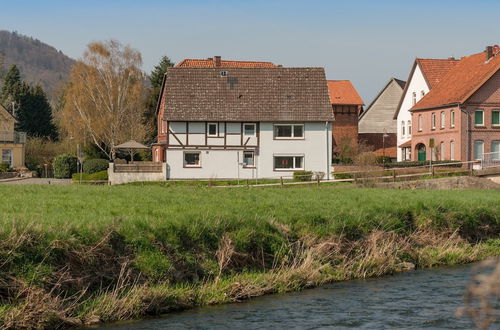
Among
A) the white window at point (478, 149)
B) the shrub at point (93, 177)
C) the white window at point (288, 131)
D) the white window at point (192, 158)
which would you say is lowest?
the shrub at point (93, 177)

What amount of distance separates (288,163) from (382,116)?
30004 mm

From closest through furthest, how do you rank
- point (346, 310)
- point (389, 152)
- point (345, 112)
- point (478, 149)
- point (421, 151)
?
point (346, 310) < point (478, 149) < point (421, 151) < point (389, 152) < point (345, 112)

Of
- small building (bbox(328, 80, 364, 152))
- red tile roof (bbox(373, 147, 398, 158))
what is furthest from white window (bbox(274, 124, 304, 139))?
red tile roof (bbox(373, 147, 398, 158))

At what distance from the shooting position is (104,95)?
7688cm

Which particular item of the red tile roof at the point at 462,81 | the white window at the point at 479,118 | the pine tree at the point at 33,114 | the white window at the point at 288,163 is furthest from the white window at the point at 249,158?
the pine tree at the point at 33,114

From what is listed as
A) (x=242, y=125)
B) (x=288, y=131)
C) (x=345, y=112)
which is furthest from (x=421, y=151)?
(x=242, y=125)

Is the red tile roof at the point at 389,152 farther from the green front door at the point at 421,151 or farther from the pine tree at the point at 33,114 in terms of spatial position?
the pine tree at the point at 33,114

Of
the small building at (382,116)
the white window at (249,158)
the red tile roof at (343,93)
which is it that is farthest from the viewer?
the small building at (382,116)

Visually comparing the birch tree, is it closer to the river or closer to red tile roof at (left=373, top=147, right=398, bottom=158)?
red tile roof at (left=373, top=147, right=398, bottom=158)

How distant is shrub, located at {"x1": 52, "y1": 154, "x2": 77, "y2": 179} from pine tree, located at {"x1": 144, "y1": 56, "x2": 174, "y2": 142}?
16173 millimetres

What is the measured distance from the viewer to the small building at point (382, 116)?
82.6 meters

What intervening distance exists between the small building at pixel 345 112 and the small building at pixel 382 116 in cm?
203

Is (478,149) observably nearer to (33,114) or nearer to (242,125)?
(242,125)

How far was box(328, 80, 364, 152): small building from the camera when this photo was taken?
259ft
